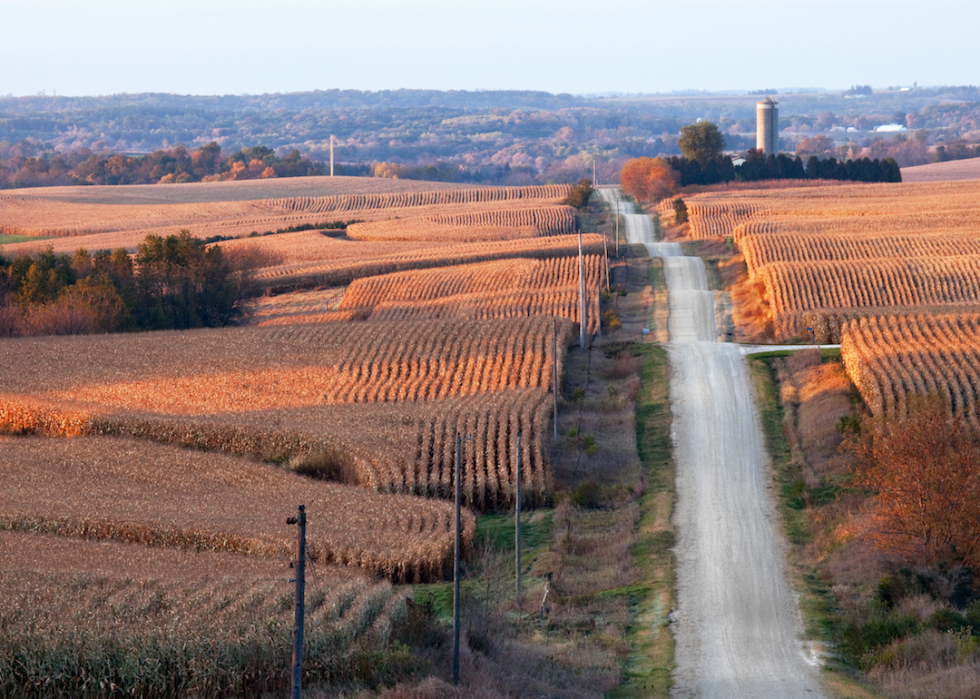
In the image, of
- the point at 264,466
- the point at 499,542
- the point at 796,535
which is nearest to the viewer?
the point at 796,535

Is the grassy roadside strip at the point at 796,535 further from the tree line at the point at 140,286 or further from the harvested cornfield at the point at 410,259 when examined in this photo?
the harvested cornfield at the point at 410,259

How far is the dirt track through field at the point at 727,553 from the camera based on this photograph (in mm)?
20953

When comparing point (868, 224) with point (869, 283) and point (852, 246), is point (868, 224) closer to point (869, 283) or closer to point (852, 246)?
point (852, 246)

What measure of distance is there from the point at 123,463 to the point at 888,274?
4080 cm

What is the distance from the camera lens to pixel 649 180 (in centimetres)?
11244

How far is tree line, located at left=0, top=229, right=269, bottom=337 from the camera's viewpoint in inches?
2227

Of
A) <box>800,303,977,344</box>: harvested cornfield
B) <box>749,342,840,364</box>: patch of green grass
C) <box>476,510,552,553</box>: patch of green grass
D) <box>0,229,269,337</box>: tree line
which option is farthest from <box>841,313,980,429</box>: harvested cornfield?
<box>0,229,269,337</box>: tree line

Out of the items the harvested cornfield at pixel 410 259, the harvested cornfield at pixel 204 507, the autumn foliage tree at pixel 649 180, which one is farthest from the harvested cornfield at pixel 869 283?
the autumn foliage tree at pixel 649 180

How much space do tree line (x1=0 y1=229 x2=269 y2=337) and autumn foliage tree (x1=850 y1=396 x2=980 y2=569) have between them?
4156cm

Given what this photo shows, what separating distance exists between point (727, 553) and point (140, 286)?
1672 inches

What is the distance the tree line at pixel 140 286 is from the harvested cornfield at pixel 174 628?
120 feet

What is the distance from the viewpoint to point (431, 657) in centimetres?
1891

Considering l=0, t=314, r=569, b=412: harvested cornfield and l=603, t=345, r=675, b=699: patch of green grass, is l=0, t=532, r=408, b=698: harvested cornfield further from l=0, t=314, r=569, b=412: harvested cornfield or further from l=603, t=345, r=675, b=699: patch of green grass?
l=0, t=314, r=569, b=412: harvested cornfield

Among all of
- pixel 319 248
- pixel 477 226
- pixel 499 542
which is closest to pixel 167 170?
pixel 477 226
